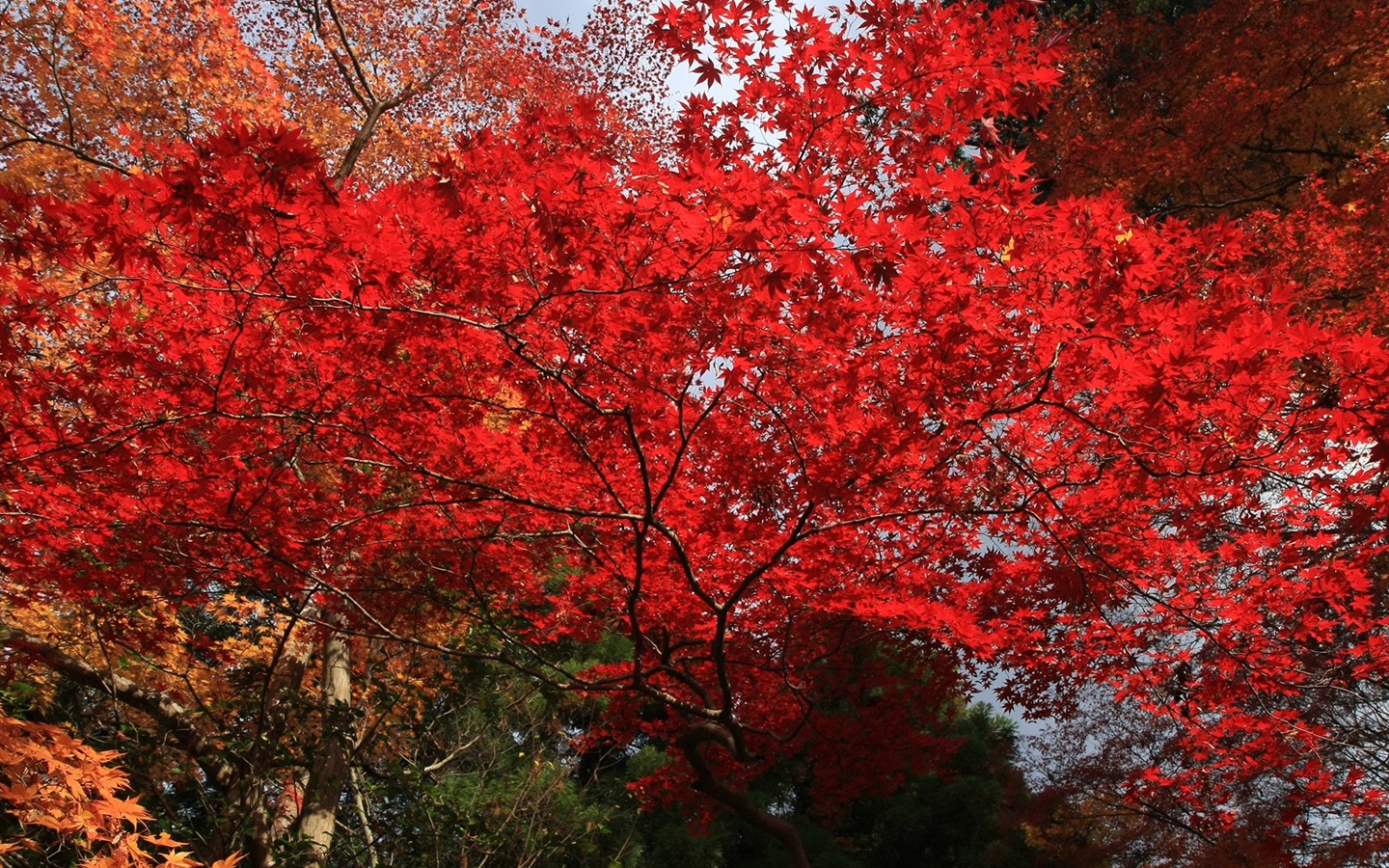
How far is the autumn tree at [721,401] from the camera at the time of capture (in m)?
3.92

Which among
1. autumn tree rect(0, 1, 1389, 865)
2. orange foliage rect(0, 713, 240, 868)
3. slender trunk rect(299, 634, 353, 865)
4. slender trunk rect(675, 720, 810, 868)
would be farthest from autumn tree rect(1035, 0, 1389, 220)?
orange foliage rect(0, 713, 240, 868)

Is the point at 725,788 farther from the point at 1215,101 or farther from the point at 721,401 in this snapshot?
the point at 1215,101

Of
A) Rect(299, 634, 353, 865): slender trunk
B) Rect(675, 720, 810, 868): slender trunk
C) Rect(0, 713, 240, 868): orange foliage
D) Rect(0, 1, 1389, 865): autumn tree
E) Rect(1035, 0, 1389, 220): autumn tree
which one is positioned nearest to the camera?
Rect(0, 713, 240, 868): orange foliage

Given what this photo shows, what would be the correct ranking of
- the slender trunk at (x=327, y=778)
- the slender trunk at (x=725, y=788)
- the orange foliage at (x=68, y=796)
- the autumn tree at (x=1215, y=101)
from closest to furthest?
the orange foliage at (x=68, y=796) < the slender trunk at (x=725, y=788) < the slender trunk at (x=327, y=778) < the autumn tree at (x=1215, y=101)

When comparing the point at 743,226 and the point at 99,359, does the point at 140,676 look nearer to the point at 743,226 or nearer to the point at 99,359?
the point at 99,359

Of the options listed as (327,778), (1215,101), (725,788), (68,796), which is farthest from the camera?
(1215,101)

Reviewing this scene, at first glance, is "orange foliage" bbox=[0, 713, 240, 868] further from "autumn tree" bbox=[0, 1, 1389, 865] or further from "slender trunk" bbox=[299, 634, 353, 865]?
"slender trunk" bbox=[299, 634, 353, 865]

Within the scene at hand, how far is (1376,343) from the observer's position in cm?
352

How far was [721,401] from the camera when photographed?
6.00m

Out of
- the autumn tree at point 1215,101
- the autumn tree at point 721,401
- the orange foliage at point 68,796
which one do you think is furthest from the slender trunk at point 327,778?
the autumn tree at point 1215,101

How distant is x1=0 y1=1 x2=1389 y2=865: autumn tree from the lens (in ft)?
12.9

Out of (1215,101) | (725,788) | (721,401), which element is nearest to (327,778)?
(725,788)

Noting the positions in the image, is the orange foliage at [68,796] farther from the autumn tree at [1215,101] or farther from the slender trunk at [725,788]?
the autumn tree at [1215,101]

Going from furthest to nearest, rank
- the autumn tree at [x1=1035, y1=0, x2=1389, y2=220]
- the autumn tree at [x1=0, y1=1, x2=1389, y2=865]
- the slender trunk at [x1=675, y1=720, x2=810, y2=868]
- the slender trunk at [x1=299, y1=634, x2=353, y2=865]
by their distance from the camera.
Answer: the autumn tree at [x1=1035, y1=0, x2=1389, y2=220] < the slender trunk at [x1=299, y1=634, x2=353, y2=865] < the slender trunk at [x1=675, y1=720, x2=810, y2=868] < the autumn tree at [x1=0, y1=1, x2=1389, y2=865]
